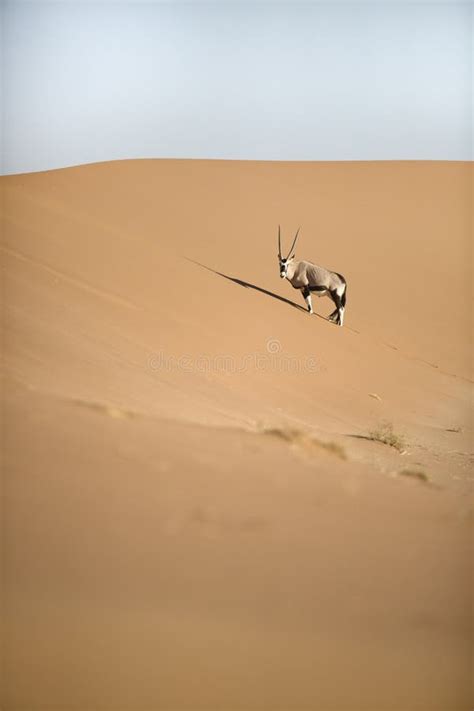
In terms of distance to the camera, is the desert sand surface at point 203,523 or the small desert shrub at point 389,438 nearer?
the desert sand surface at point 203,523

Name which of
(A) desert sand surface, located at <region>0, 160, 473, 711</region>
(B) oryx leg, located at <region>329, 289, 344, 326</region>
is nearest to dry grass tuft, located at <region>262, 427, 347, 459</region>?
(A) desert sand surface, located at <region>0, 160, 473, 711</region>

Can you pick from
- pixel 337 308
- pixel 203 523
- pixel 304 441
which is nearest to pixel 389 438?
pixel 304 441

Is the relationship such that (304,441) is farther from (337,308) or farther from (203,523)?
(337,308)

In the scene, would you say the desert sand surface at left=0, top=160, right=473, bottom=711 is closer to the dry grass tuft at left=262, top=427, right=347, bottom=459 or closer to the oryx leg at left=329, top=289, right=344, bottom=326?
the dry grass tuft at left=262, top=427, right=347, bottom=459

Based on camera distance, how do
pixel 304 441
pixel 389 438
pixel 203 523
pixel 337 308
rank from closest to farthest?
pixel 203 523 < pixel 304 441 < pixel 389 438 < pixel 337 308

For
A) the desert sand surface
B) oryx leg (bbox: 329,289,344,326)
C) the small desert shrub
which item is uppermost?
oryx leg (bbox: 329,289,344,326)

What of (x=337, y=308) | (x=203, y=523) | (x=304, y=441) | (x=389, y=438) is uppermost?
(x=337, y=308)

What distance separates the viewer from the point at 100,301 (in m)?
10.3

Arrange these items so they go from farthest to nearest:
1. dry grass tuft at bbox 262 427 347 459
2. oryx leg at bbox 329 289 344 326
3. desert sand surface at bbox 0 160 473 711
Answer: oryx leg at bbox 329 289 344 326
dry grass tuft at bbox 262 427 347 459
desert sand surface at bbox 0 160 473 711

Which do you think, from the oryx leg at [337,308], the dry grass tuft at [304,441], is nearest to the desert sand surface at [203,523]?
the dry grass tuft at [304,441]

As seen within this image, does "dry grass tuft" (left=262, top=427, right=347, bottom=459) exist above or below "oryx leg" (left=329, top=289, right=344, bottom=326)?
below

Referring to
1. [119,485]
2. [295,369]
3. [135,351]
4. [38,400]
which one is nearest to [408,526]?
[119,485]

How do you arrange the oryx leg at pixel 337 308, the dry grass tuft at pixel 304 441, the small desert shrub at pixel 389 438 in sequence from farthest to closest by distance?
the oryx leg at pixel 337 308
the small desert shrub at pixel 389 438
the dry grass tuft at pixel 304 441

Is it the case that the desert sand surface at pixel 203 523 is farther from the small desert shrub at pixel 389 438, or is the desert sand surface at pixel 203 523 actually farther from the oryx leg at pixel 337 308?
the oryx leg at pixel 337 308
